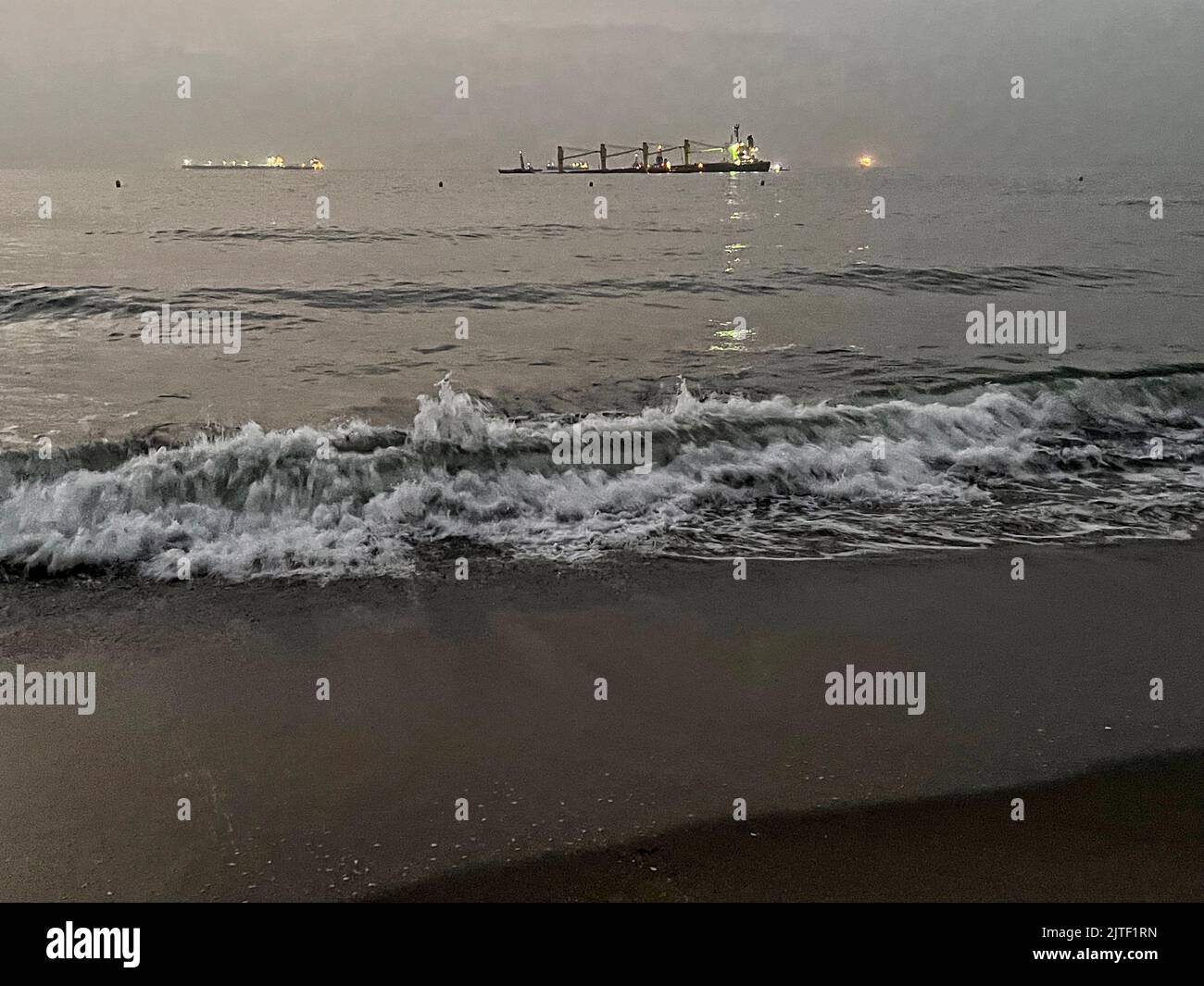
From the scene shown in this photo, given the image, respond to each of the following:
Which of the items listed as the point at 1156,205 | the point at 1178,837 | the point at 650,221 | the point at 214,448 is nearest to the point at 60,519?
the point at 214,448

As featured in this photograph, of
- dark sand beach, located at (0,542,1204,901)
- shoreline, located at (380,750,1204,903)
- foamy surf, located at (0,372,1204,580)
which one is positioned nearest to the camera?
shoreline, located at (380,750,1204,903)

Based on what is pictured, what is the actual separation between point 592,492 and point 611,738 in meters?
3.75

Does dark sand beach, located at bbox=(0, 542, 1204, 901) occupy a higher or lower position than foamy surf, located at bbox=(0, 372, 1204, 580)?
lower

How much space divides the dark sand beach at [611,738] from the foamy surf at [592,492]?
1.86 feet

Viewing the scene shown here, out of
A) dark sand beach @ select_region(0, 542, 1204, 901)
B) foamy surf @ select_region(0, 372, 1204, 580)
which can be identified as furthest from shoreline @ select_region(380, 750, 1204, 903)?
foamy surf @ select_region(0, 372, 1204, 580)

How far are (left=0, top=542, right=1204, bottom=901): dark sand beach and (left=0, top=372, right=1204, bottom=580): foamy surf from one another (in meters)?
0.57

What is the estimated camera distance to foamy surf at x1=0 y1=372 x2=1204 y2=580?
22.7 feet

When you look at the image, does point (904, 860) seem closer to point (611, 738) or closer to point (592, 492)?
point (611, 738)

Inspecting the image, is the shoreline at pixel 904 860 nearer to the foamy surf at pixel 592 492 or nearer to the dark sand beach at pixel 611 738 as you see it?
the dark sand beach at pixel 611 738

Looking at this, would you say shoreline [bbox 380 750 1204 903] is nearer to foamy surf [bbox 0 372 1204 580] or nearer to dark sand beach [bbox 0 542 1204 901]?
dark sand beach [bbox 0 542 1204 901]

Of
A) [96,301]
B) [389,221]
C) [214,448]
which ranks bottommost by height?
[214,448]
